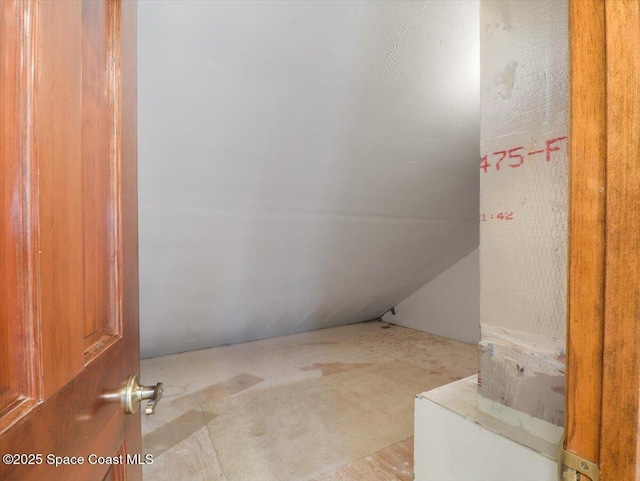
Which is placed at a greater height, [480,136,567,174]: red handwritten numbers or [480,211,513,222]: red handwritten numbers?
[480,136,567,174]: red handwritten numbers

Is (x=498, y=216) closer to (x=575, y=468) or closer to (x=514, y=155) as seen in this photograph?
(x=514, y=155)

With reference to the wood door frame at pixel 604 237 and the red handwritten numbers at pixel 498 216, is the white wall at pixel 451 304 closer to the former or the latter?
the red handwritten numbers at pixel 498 216

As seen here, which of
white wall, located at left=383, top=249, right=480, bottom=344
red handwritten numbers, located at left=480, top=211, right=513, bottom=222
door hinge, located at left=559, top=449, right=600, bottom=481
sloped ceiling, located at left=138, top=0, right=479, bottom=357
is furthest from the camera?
white wall, located at left=383, top=249, right=480, bottom=344

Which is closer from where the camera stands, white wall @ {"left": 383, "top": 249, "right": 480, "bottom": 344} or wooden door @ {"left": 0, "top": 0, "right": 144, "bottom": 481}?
wooden door @ {"left": 0, "top": 0, "right": 144, "bottom": 481}

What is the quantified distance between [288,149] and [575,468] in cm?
193

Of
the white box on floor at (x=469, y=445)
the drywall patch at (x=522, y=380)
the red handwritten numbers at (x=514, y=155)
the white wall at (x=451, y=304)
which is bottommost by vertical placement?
the white wall at (x=451, y=304)

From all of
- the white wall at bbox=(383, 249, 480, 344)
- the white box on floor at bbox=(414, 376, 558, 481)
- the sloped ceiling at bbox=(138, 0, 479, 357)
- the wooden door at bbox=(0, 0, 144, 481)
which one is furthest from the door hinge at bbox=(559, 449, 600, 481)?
the white wall at bbox=(383, 249, 480, 344)

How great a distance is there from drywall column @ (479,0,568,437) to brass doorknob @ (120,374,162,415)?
901 mm

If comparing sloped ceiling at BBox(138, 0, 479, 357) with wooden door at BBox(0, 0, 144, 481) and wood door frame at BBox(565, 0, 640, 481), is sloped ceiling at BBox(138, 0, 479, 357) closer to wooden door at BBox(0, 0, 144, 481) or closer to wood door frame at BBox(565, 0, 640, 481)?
wooden door at BBox(0, 0, 144, 481)

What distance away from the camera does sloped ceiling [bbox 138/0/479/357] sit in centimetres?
153

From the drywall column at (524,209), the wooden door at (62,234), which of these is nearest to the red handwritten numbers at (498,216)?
the drywall column at (524,209)

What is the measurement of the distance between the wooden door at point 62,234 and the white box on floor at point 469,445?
88 centimetres

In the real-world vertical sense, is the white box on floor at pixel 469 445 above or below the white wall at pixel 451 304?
above

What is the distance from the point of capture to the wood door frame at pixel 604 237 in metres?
0.46
